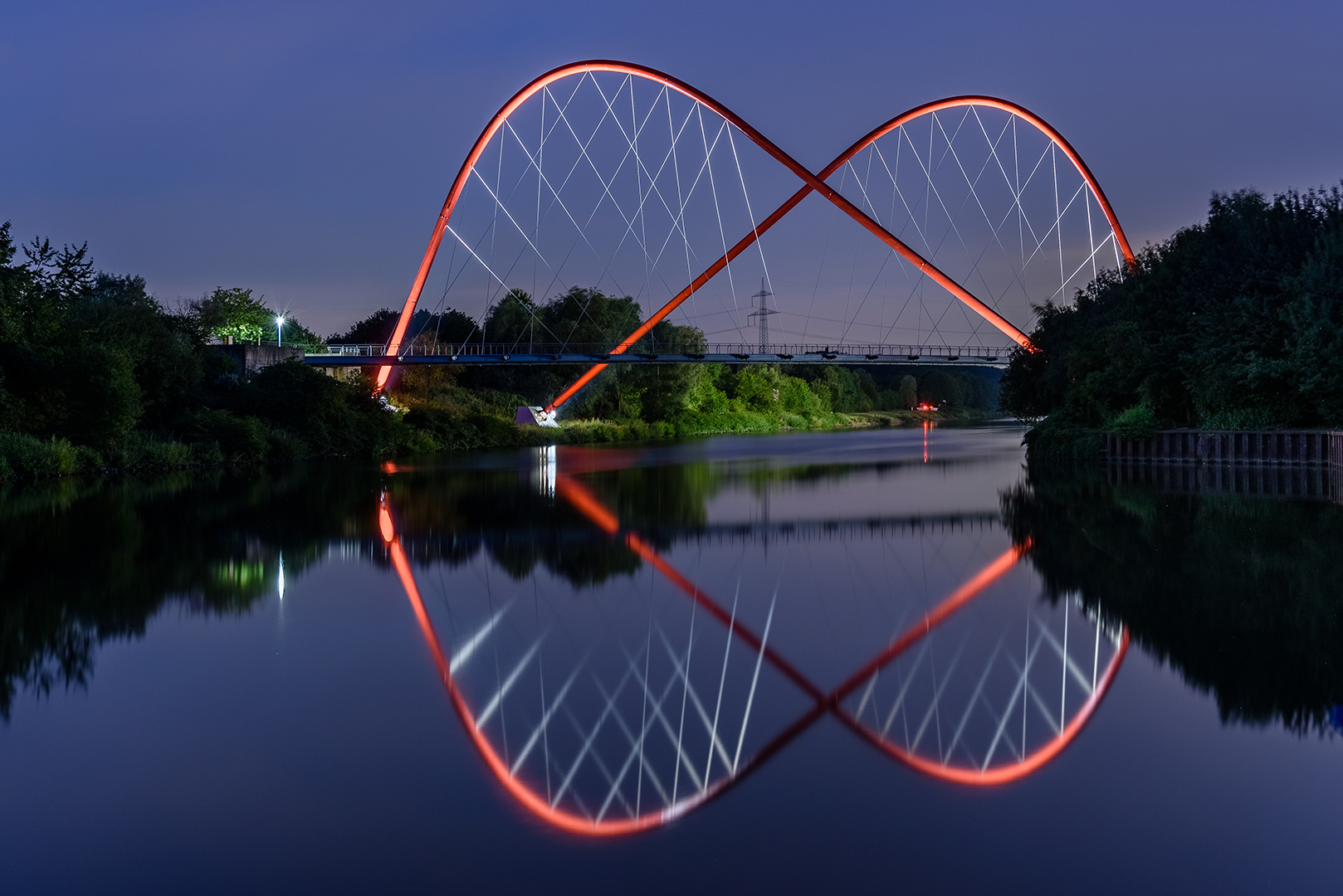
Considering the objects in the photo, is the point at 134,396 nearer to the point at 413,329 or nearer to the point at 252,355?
the point at 252,355

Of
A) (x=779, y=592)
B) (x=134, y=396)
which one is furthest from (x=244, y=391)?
(x=779, y=592)

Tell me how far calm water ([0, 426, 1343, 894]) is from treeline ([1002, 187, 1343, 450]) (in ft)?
49.8

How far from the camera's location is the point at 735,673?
8.06 meters

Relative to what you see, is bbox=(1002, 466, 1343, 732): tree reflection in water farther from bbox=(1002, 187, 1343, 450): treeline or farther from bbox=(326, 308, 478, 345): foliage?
bbox=(326, 308, 478, 345): foliage

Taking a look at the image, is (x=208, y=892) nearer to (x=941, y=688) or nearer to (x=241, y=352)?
(x=941, y=688)

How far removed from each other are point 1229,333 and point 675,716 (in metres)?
28.6

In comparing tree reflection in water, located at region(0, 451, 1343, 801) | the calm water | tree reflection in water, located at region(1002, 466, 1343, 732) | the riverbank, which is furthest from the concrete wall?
tree reflection in water, located at region(1002, 466, 1343, 732)

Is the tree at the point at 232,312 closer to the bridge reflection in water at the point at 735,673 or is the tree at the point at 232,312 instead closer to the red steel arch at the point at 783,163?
the red steel arch at the point at 783,163

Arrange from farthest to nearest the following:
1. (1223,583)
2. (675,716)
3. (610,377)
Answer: (610,377)
(1223,583)
(675,716)

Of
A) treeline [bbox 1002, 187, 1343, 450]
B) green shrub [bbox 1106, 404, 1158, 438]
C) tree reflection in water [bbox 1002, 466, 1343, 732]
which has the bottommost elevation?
tree reflection in water [bbox 1002, 466, 1343, 732]

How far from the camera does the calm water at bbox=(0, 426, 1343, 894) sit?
15.8ft

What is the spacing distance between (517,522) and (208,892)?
1431 cm

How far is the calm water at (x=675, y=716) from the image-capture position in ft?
15.8

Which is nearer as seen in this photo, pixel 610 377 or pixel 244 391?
pixel 244 391
